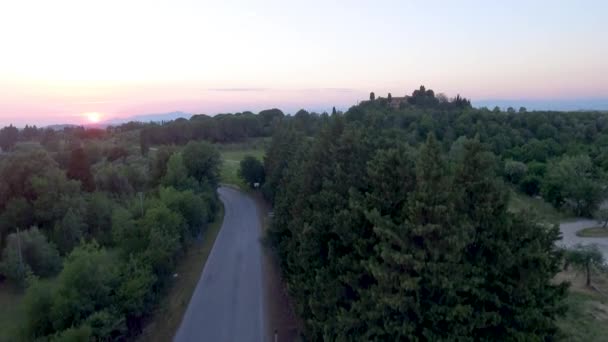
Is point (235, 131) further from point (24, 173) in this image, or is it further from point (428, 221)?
point (428, 221)

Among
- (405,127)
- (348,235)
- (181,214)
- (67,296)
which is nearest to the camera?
(348,235)

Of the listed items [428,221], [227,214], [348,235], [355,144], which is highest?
[355,144]

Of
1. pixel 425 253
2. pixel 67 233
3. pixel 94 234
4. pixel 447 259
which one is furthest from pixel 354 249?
pixel 94 234

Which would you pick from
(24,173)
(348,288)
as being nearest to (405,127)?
(24,173)

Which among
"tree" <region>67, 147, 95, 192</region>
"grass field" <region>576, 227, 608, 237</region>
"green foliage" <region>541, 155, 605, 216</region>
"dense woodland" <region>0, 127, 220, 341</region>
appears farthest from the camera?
"green foliage" <region>541, 155, 605, 216</region>

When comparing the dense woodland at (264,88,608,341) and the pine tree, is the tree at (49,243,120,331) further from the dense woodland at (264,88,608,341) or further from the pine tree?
the pine tree

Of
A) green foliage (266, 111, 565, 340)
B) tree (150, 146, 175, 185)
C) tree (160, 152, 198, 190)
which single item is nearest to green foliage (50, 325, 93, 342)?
green foliage (266, 111, 565, 340)
